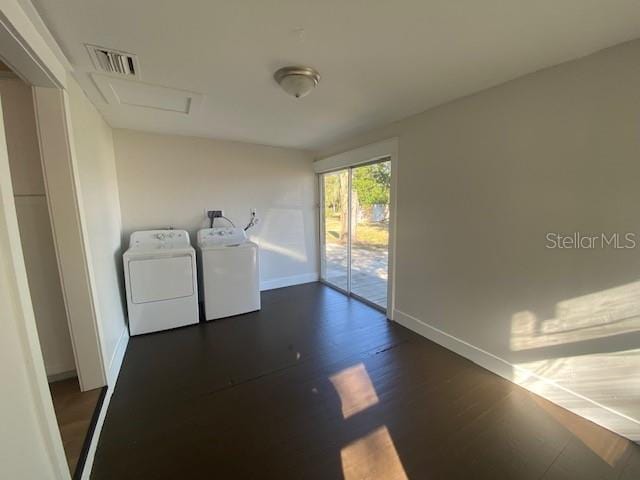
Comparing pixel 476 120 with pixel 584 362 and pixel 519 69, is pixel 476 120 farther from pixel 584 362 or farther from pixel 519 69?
pixel 584 362

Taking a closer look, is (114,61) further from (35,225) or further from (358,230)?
(358,230)

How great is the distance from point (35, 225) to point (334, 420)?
2348mm

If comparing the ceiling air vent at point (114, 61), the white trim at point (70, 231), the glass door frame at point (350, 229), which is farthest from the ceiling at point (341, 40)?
the glass door frame at point (350, 229)

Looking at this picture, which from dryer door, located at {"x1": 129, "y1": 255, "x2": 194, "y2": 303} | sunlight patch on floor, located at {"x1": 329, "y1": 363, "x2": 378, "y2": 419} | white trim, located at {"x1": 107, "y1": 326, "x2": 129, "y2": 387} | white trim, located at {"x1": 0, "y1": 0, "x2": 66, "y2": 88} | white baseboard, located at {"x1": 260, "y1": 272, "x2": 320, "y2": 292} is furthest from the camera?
white baseboard, located at {"x1": 260, "y1": 272, "x2": 320, "y2": 292}

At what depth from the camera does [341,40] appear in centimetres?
145

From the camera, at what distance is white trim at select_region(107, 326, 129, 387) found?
2.01m

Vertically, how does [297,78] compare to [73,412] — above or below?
above

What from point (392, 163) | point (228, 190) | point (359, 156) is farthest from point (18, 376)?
point (359, 156)

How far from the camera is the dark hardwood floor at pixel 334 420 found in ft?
4.75

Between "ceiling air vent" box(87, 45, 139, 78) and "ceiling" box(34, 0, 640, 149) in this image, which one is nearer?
"ceiling" box(34, 0, 640, 149)

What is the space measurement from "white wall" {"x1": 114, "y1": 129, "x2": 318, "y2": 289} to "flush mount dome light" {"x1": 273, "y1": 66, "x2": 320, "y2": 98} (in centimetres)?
213

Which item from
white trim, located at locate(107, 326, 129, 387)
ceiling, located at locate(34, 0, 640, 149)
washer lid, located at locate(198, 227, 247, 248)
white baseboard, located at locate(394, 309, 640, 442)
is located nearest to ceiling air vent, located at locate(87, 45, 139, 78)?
ceiling, located at locate(34, 0, 640, 149)

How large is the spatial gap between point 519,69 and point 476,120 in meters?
0.42

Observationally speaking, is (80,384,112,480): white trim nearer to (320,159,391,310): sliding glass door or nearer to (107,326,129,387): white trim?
(107,326,129,387): white trim
